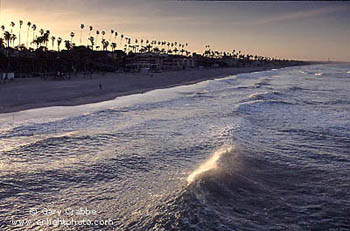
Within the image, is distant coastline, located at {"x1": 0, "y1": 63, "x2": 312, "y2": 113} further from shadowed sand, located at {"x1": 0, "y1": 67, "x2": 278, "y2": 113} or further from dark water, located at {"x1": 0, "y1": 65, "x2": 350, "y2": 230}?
dark water, located at {"x1": 0, "y1": 65, "x2": 350, "y2": 230}

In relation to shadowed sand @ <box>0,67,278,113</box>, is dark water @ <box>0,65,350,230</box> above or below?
below

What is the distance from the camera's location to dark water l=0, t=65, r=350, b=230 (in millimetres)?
6141

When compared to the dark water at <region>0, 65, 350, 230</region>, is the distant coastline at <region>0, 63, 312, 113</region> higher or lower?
higher

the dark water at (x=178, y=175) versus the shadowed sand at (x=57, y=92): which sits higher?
the shadowed sand at (x=57, y=92)

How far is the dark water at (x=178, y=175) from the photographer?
6141 mm

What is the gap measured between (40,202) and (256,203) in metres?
4.85

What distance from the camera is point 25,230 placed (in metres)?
5.60

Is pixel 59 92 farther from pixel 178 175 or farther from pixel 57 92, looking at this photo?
pixel 178 175

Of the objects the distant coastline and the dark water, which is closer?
the dark water

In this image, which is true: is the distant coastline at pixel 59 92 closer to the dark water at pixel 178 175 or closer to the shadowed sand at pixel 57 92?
the shadowed sand at pixel 57 92

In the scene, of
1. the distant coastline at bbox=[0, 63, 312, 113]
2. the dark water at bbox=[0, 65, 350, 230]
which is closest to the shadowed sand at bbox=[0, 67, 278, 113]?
the distant coastline at bbox=[0, 63, 312, 113]

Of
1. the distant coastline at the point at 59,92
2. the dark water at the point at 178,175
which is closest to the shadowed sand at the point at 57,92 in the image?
the distant coastline at the point at 59,92

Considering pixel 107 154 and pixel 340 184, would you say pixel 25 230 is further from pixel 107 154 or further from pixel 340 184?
pixel 340 184

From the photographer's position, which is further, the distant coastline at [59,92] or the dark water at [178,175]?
the distant coastline at [59,92]
